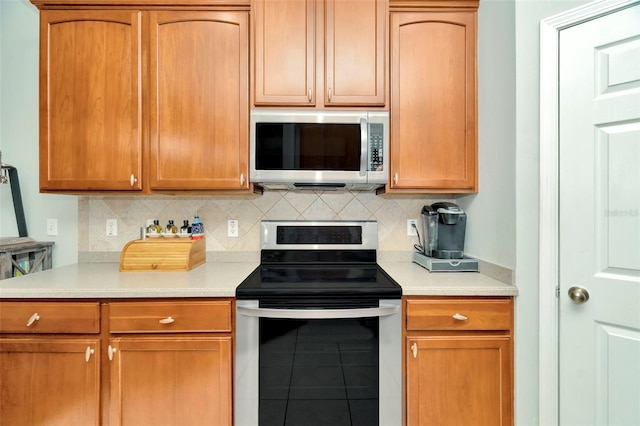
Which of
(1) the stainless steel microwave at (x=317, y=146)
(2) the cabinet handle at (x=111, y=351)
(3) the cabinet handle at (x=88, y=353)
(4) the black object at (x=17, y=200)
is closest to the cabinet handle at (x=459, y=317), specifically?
(1) the stainless steel microwave at (x=317, y=146)

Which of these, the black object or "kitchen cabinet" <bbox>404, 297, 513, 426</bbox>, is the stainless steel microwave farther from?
the black object

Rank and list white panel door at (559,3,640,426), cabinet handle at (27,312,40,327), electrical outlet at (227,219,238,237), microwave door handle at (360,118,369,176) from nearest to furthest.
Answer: white panel door at (559,3,640,426), cabinet handle at (27,312,40,327), microwave door handle at (360,118,369,176), electrical outlet at (227,219,238,237)

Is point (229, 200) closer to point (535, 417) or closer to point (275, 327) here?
point (275, 327)

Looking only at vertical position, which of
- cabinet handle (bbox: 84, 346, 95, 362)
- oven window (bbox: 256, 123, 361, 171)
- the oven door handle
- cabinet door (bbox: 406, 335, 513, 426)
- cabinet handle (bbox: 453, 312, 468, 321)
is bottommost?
cabinet door (bbox: 406, 335, 513, 426)

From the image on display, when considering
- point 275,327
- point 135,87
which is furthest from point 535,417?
point 135,87

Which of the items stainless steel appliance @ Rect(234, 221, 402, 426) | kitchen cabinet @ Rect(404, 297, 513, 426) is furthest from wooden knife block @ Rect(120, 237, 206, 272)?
kitchen cabinet @ Rect(404, 297, 513, 426)

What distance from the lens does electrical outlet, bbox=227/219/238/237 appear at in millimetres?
1957

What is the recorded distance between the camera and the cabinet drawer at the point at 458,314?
1.34 metres

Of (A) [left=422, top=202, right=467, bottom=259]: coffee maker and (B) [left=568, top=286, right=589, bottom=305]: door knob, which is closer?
(B) [left=568, top=286, right=589, bottom=305]: door knob

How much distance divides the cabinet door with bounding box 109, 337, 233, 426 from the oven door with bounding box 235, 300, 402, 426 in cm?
17

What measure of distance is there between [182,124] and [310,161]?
735 mm

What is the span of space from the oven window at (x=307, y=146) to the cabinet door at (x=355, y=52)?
Answer: 175mm

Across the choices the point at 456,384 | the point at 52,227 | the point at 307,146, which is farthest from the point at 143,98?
the point at 456,384

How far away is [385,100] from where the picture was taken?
5.31ft
